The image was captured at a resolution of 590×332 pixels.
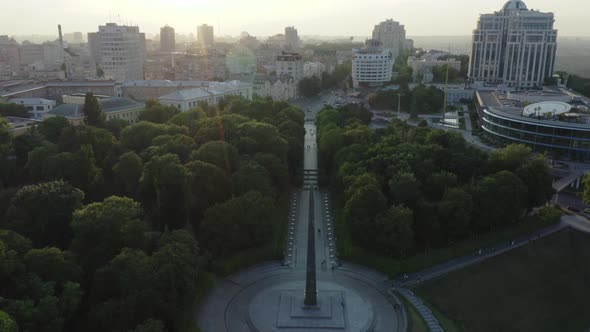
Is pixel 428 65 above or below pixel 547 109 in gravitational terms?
above

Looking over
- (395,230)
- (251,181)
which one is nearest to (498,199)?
(395,230)

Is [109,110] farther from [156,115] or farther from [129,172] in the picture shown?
[129,172]

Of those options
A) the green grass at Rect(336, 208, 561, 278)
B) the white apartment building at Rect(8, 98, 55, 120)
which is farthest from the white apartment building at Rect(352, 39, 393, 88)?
the green grass at Rect(336, 208, 561, 278)

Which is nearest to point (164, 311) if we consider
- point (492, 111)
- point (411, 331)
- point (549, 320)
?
point (411, 331)

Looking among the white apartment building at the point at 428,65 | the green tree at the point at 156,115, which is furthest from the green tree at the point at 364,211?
the white apartment building at the point at 428,65

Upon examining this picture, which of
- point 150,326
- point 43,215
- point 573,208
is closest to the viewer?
point 150,326

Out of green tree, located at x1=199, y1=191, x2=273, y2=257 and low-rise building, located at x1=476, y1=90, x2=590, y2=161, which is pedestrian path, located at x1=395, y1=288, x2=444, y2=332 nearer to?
green tree, located at x1=199, y1=191, x2=273, y2=257

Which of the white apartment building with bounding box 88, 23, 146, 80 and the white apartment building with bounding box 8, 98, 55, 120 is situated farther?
the white apartment building with bounding box 88, 23, 146, 80
